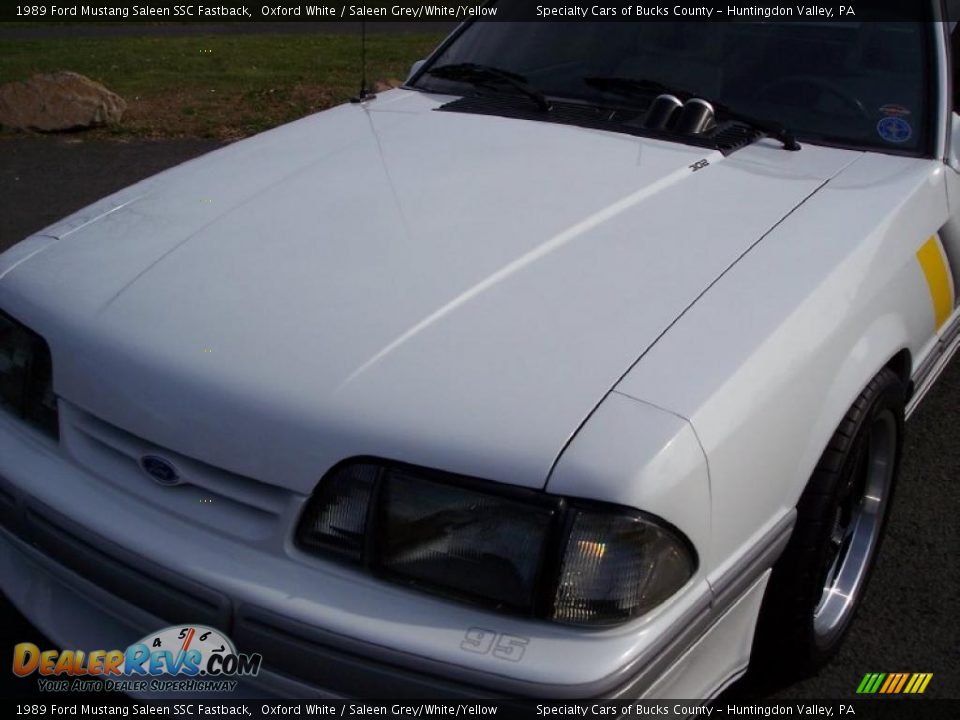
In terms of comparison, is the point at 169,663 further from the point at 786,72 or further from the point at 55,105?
the point at 55,105

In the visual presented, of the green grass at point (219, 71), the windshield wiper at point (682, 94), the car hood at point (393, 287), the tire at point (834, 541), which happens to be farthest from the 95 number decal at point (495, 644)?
the green grass at point (219, 71)

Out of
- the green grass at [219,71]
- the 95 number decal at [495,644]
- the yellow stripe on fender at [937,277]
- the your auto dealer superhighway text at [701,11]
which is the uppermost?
the your auto dealer superhighway text at [701,11]

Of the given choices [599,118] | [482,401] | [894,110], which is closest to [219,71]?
[599,118]

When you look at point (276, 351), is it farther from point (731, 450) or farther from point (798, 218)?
point (798, 218)

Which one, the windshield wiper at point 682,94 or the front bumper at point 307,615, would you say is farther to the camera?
the windshield wiper at point 682,94

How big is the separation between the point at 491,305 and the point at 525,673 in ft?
2.28

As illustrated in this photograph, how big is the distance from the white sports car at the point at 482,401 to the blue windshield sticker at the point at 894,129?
0.6 inches

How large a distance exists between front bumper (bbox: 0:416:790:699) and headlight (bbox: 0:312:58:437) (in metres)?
0.05

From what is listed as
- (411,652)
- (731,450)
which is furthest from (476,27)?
(411,652)

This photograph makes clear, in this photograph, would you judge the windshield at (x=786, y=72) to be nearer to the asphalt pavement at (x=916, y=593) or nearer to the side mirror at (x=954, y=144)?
the side mirror at (x=954, y=144)

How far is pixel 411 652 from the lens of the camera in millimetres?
1542

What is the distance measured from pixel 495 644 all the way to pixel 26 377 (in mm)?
1169

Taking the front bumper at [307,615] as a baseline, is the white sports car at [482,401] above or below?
above

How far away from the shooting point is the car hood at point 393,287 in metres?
1.65
